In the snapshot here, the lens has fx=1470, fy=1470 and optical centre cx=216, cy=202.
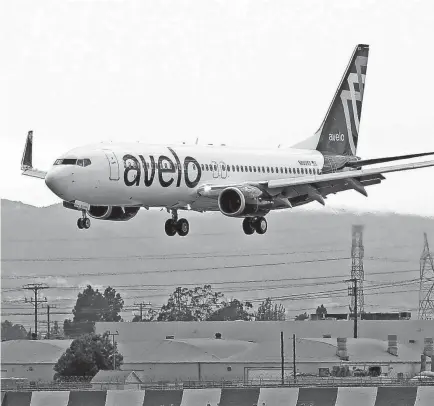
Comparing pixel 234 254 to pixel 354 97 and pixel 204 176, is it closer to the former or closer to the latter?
pixel 354 97

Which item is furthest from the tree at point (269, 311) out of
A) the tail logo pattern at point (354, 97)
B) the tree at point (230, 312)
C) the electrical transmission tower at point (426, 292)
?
the tail logo pattern at point (354, 97)

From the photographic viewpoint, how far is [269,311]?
7480 inches

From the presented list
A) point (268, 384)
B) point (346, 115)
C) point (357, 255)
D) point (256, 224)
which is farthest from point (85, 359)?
point (256, 224)

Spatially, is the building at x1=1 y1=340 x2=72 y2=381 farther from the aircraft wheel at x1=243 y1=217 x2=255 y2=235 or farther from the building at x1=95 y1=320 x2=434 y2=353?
the aircraft wheel at x1=243 y1=217 x2=255 y2=235

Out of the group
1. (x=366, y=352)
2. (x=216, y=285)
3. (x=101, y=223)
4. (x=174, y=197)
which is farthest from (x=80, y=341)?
(x=174, y=197)

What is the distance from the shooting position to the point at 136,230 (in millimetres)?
157625

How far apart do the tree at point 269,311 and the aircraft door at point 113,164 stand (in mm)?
118781

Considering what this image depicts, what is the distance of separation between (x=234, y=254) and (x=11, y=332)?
1535 inches

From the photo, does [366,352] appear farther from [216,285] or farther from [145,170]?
[145,170]

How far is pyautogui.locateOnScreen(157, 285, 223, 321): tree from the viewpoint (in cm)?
19138

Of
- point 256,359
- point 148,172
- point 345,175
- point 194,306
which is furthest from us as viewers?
point 194,306

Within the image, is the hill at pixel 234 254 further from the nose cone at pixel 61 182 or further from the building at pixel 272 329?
the nose cone at pixel 61 182

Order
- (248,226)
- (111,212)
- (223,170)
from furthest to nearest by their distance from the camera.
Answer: (248,226) → (223,170) → (111,212)

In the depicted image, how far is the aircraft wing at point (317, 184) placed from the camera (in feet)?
245
